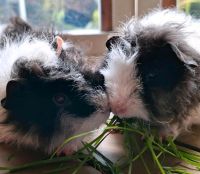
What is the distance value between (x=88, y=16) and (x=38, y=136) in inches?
47.5

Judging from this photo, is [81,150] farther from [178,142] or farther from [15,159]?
[178,142]

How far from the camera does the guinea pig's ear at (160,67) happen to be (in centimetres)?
94

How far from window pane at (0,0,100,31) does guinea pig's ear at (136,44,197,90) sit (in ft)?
3.59

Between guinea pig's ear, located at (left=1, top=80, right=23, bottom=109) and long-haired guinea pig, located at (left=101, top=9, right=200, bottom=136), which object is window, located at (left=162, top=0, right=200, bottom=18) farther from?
guinea pig's ear, located at (left=1, top=80, right=23, bottom=109)

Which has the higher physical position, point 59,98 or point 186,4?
point 186,4

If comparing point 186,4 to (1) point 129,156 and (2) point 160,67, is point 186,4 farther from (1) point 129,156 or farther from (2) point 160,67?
(1) point 129,156

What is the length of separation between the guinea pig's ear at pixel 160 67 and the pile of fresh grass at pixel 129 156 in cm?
11

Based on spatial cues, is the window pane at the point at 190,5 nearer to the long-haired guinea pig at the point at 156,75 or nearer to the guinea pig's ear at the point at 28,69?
the long-haired guinea pig at the point at 156,75

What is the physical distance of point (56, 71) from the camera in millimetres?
899

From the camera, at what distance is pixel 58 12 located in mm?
2020

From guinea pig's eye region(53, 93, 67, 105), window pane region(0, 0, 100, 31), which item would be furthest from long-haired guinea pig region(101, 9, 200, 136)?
window pane region(0, 0, 100, 31)

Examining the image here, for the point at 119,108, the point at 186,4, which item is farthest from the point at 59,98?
the point at 186,4

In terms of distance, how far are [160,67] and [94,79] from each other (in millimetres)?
170

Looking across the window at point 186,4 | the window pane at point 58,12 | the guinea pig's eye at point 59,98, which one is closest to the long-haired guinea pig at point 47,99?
the guinea pig's eye at point 59,98
